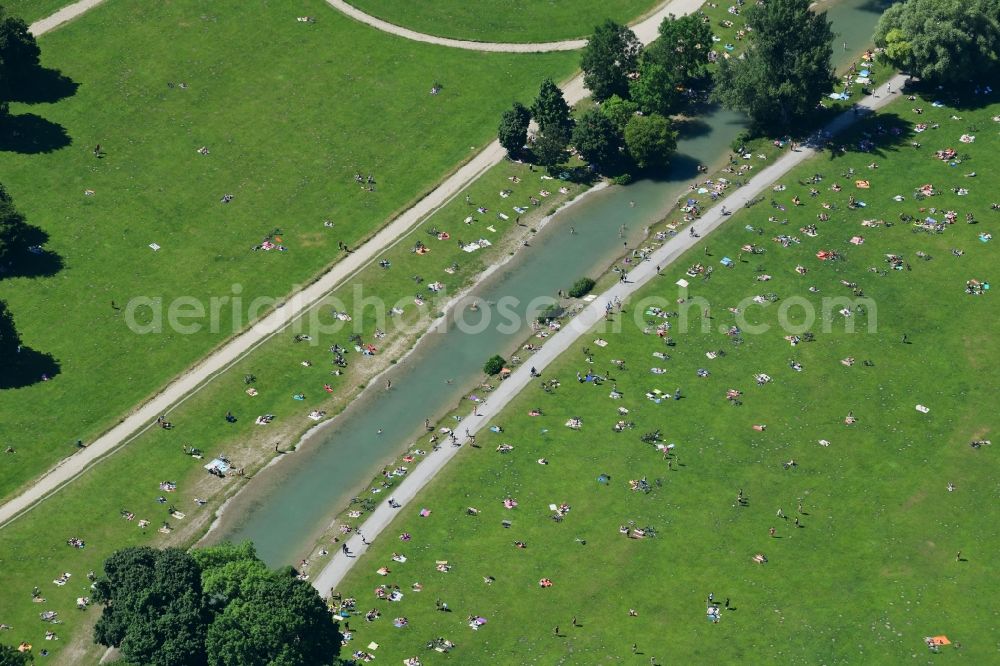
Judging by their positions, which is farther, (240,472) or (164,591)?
(240,472)

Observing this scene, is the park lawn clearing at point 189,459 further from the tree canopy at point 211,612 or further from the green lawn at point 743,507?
the green lawn at point 743,507

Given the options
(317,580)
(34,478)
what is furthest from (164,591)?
(34,478)

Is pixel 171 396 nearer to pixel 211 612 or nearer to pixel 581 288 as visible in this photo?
pixel 211 612

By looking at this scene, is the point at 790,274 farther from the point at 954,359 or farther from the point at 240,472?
the point at 240,472

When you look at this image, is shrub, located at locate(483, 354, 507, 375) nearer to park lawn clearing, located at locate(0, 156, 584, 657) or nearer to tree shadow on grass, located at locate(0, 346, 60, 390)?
park lawn clearing, located at locate(0, 156, 584, 657)

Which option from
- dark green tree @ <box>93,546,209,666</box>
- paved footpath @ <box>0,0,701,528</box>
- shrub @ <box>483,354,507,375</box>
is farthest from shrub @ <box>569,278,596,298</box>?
dark green tree @ <box>93,546,209,666</box>
